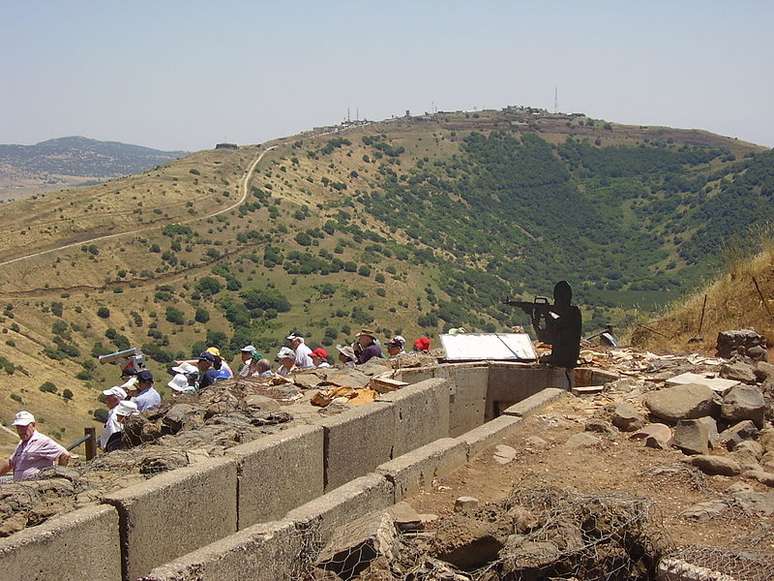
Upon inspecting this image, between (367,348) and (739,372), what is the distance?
4.80 m

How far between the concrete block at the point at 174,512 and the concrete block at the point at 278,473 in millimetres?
126

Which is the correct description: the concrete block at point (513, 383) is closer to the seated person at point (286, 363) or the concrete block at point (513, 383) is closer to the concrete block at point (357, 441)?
the seated person at point (286, 363)

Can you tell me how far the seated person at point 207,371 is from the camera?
969 centimetres

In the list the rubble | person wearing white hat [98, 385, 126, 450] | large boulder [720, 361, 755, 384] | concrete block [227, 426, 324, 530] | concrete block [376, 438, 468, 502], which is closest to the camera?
concrete block [227, 426, 324, 530]

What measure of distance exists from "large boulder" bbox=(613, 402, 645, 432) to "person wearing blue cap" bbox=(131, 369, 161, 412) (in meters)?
4.36

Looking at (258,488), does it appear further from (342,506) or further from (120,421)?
(120,421)

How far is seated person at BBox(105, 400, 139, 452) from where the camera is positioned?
7.21m

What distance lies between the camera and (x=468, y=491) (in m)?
6.31

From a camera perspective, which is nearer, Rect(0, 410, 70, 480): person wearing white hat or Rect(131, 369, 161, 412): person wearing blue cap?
Rect(0, 410, 70, 480): person wearing white hat

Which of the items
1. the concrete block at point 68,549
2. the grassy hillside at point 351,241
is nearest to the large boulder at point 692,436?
the concrete block at point 68,549

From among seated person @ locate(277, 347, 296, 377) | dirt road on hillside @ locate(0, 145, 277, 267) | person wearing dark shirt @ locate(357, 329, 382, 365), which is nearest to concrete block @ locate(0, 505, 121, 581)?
seated person @ locate(277, 347, 296, 377)

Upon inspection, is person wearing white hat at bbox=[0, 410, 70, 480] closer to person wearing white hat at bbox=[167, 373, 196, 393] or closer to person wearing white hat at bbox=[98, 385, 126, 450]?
person wearing white hat at bbox=[98, 385, 126, 450]

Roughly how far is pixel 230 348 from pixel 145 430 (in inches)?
1480

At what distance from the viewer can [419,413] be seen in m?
7.73
